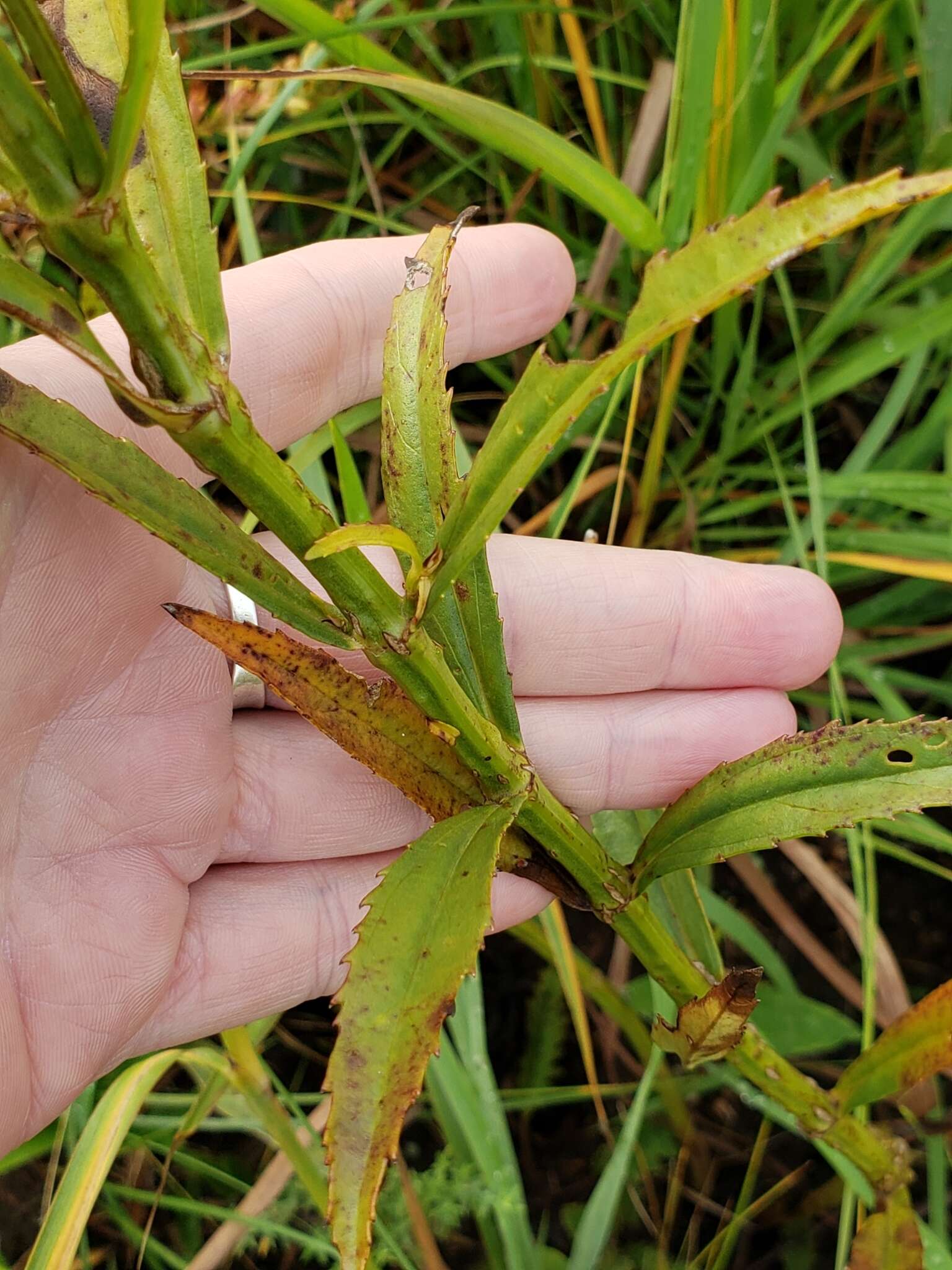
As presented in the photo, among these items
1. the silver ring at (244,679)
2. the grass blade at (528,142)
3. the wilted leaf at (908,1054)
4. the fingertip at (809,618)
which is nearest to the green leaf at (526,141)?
the grass blade at (528,142)

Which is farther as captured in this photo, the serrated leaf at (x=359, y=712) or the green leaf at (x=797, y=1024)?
the green leaf at (x=797, y=1024)

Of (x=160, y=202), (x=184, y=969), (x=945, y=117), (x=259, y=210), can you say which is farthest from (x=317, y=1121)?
(x=945, y=117)

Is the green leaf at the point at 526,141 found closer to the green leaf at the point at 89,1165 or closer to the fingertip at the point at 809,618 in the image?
the fingertip at the point at 809,618

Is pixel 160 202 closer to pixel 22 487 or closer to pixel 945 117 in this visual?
pixel 22 487

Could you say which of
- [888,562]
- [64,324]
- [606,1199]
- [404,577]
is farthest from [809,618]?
[64,324]

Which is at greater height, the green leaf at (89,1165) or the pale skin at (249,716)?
the pale skin at (249,716)

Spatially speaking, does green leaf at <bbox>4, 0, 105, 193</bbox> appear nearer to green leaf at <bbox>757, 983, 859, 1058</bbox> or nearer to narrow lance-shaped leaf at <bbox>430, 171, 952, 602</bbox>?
narrow lance-shaped leaf at <bbox>430, 171, 952, 602</bbox>

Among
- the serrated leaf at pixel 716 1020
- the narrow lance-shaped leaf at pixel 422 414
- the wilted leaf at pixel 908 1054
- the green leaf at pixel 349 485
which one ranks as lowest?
the wilted leaf at pixel 908 1054
